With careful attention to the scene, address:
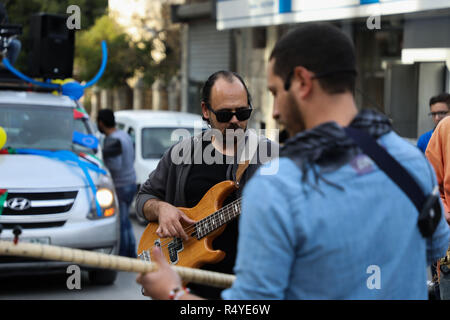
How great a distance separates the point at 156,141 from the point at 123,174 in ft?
11.1

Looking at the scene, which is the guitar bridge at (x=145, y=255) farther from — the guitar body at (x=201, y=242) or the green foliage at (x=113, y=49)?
the green foliage at (x=113, y=49)

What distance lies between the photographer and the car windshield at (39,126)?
26.9 feet

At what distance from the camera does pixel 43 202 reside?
24.5ft

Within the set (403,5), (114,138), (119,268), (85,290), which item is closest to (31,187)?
(85,290)

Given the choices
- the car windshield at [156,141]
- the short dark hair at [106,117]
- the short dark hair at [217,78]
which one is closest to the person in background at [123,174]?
the short dark hair at [106,117]

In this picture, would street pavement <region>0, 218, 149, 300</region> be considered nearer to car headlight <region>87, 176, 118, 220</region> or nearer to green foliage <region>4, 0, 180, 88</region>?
car headlight <region>87, 176, 118, 220</region>

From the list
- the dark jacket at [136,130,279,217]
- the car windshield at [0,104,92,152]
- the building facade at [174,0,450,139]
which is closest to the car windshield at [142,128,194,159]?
the building facade at [174,0,450,139]

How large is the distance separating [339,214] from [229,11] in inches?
659

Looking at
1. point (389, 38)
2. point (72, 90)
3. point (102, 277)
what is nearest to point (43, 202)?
point (102, 277)

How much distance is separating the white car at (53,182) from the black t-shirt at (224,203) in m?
3.66

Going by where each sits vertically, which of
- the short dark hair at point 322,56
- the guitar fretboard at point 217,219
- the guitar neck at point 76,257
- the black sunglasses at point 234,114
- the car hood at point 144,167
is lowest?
the car hood at point 144,167

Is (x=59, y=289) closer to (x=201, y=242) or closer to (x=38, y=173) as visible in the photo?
(x=38, y=173)

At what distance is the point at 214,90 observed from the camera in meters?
3.83

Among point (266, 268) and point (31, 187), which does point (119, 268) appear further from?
point (31, 187)
